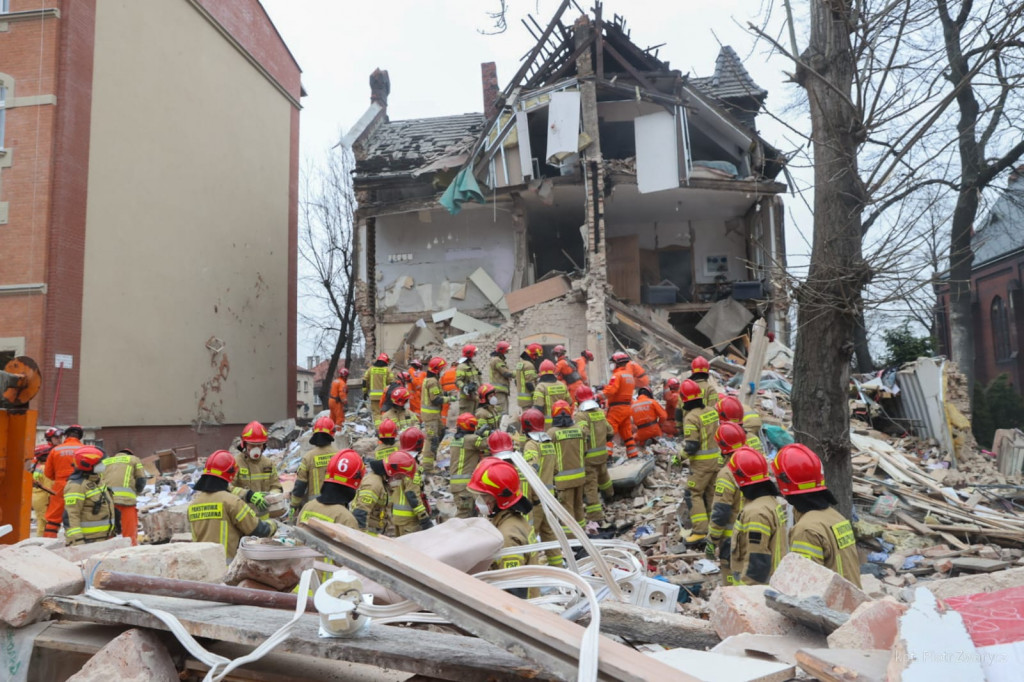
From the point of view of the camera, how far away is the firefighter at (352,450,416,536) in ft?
21.8

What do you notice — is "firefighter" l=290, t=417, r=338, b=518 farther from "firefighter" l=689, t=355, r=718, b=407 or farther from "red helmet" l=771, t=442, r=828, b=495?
"red helmet" l=771, t=442, r=828, b=495

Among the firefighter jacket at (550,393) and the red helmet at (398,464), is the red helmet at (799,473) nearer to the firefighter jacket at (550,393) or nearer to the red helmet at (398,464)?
the red helmet at (398,464)

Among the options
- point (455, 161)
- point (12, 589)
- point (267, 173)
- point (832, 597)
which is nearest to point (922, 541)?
point (832, 597)

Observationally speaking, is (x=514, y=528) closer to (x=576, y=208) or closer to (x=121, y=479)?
(x=121, y=479)

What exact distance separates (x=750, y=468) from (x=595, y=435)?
408 centimetres

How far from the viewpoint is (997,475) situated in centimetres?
1111

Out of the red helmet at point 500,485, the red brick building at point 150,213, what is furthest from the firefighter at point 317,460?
the red brick building at point 150,213

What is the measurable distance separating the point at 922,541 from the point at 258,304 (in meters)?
19.6

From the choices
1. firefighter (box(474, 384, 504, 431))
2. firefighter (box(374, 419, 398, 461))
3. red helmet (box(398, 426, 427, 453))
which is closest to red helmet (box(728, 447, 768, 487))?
red helmet (box(398, 426, 427, 453))

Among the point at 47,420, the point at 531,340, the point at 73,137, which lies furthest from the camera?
the point at 531,340

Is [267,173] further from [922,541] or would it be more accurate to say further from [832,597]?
[832,597]

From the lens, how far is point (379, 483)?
6.75 m

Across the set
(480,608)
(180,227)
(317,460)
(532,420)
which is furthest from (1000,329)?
(480,608)

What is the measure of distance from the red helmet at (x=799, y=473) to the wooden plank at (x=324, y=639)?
2858mm
